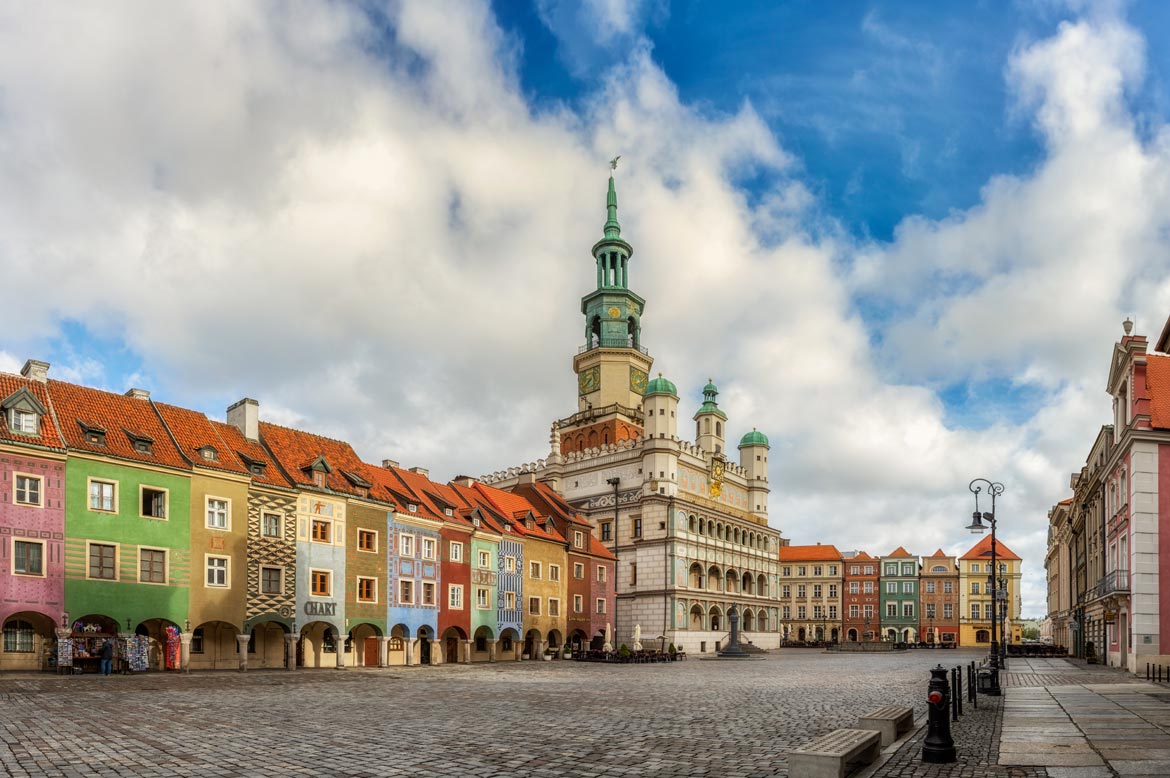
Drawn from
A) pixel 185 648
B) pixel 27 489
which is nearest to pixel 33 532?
pixel 27 489

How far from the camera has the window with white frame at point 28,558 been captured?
3341 centimetres

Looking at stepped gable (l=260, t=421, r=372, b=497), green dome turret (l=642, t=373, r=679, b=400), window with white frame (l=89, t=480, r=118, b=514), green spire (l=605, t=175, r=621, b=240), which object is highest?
green spire (l=605, t=175, r=621, b=240)

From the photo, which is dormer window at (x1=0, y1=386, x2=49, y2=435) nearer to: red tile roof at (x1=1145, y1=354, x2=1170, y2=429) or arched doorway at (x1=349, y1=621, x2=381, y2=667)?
arched doorway at (x1=349, y1=621, x2=381, y2=667)

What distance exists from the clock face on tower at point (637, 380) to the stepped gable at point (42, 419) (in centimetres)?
6330

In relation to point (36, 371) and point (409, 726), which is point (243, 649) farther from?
point (409, 726)

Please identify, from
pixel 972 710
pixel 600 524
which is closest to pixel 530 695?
pixel 972 710

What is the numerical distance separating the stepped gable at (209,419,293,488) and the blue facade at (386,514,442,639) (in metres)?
6.97

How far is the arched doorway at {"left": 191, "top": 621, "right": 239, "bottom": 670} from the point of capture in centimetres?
3975

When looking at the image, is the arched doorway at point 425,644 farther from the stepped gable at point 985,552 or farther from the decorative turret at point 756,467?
the stepped gable at point 985,552

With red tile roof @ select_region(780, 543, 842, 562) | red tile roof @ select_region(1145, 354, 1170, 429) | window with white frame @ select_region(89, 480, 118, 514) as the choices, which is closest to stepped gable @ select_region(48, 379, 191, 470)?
window with white frame @ select_region(89, 480, 118, 514)

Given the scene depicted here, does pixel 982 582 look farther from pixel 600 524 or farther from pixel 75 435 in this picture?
pixel 75 435

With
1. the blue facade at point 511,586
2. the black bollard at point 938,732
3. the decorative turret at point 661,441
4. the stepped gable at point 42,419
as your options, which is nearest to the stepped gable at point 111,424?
the stepped gable at point 42,419

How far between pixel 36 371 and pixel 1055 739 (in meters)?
37.1

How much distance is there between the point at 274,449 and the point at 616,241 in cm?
6035
